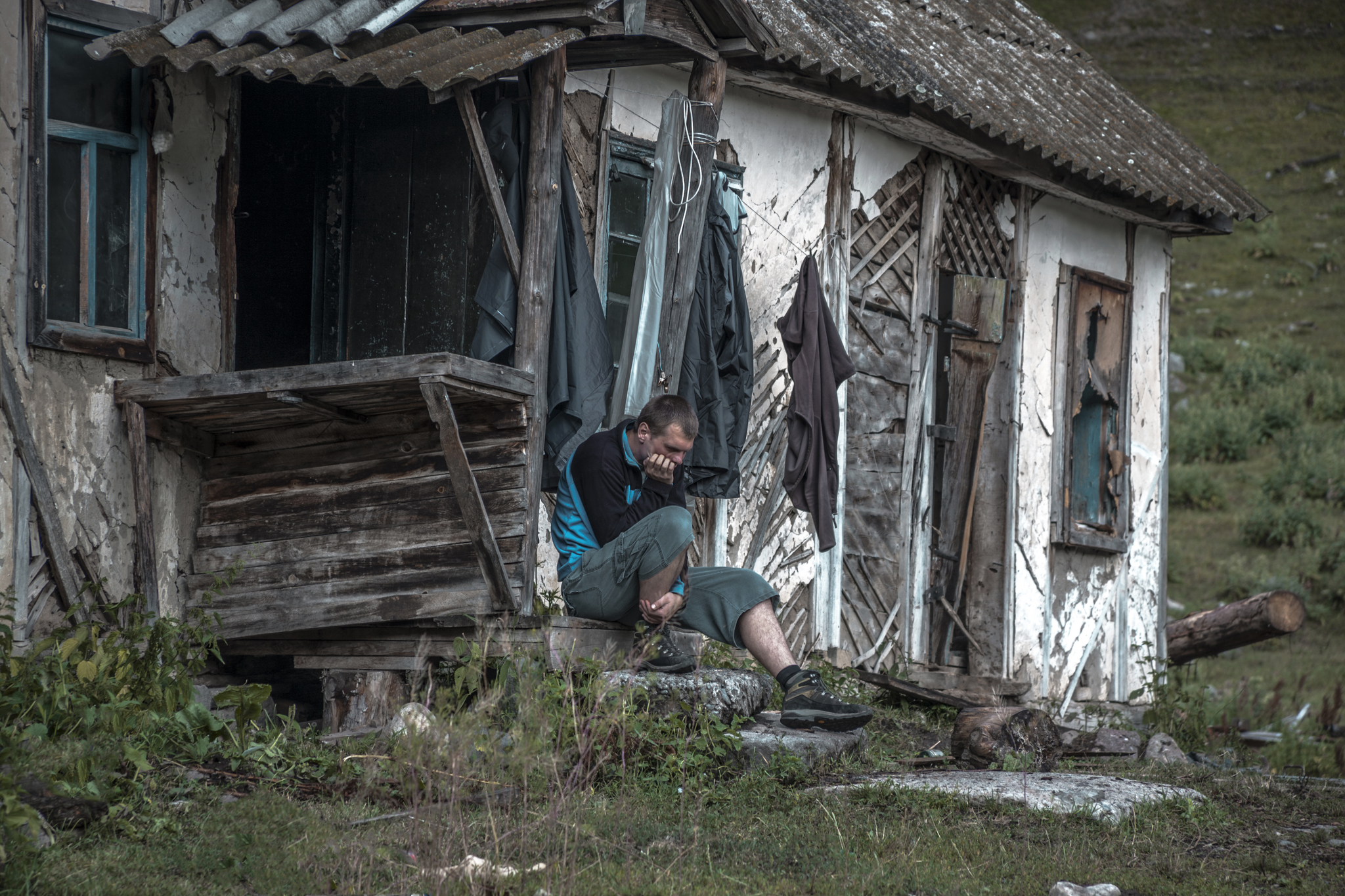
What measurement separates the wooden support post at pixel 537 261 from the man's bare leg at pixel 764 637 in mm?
1004

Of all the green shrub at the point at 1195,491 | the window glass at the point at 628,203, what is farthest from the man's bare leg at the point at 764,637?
the green shrub at the point at 1195,491

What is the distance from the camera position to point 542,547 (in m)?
7.39

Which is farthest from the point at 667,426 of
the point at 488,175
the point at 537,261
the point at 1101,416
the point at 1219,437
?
the point at 1219,437

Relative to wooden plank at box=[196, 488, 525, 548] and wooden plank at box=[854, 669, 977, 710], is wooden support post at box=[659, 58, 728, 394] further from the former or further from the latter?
wooden plank at box=[854, 669, 977, 710]

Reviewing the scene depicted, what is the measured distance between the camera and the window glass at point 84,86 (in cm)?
610

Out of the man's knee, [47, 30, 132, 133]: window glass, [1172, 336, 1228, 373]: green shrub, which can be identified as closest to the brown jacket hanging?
the man's knee

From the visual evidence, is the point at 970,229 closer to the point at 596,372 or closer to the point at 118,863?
the point at 596,372

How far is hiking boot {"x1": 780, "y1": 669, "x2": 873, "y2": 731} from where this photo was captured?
6.11 metres

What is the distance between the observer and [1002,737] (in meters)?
6.73

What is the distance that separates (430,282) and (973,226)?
15.3ft

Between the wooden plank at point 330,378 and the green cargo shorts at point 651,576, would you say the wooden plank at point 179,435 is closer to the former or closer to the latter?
the wooden plank at point 330,378

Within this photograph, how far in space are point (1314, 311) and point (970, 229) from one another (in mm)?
17146

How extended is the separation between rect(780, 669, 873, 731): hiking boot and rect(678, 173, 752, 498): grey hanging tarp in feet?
5.18

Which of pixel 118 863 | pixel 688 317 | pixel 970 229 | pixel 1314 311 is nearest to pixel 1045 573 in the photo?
→ pixel 970 229
